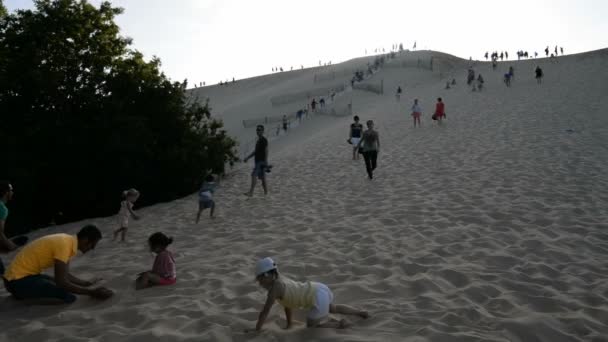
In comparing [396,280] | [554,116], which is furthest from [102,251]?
[554,116]

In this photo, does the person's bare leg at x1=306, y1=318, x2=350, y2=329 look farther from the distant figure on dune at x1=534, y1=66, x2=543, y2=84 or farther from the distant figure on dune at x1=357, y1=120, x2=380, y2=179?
the distant figure on dune at x1=534, y1=66, x2=543, y2=84

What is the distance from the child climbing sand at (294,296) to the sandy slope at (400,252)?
13cm

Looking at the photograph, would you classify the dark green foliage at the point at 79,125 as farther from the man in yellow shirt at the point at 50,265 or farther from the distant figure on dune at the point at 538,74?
the distant figure on dune at the point at 538,74

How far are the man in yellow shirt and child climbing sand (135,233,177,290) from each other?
0.46m

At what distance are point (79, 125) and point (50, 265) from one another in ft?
32.8

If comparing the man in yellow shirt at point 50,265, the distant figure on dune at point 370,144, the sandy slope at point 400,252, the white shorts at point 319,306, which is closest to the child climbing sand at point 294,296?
the white shorts at point 319,306

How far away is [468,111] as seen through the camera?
82.1 ft

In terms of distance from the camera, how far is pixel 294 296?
13.7ft

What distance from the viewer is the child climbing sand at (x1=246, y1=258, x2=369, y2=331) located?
407 centimetres

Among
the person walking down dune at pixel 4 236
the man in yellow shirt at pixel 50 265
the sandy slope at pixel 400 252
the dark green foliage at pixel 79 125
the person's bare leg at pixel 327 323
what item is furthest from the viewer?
the dark green foliage at pixel 79 125

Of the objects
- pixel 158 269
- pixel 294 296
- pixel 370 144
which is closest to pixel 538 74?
pixel 370 144

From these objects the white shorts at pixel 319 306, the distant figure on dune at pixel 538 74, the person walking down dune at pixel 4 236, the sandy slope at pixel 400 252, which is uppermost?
the distant figure on dune at pixel 538 74

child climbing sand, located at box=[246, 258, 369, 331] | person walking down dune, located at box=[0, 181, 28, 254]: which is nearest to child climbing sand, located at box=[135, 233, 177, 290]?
person walking down dune, located at box=[0, 181, 28, 254]

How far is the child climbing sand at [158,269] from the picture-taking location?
18.1 feet
